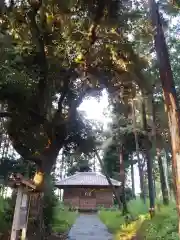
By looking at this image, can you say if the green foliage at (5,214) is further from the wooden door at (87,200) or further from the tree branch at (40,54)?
the wooden door at (87,200)

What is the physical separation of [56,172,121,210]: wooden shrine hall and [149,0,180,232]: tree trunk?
24801 mm

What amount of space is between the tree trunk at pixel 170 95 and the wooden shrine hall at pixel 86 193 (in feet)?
81.4

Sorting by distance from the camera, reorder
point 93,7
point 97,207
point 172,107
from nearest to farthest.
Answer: point 172,107 < point 93,7 < point 97,207

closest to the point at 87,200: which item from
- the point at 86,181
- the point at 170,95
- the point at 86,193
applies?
the point at 86,193

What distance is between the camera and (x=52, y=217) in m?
12.6

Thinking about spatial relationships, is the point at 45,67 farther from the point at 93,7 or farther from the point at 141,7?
the point at 141,7

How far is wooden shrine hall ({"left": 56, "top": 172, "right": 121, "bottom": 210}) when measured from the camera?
30.9m

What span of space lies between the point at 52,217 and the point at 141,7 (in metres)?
9.47

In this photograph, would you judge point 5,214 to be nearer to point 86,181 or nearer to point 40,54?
point 40,54

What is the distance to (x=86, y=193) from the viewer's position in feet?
103

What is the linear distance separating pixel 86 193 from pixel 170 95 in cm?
2644

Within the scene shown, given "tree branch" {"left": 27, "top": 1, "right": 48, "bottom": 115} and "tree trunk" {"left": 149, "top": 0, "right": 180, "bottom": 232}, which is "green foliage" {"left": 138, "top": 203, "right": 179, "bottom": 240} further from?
"tree branch" {"left": 27, "top": 1, "right": 48, "bottom": 115}

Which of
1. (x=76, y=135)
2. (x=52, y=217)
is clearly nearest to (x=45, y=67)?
(x=76, y=135)

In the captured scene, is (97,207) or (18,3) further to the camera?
(97,207)
